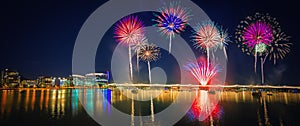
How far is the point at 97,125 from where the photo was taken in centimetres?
1955

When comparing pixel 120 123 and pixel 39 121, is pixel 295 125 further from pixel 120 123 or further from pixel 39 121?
pixel 39 121

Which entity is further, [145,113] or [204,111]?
[204,111]

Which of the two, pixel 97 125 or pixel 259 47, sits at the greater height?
pixel 259 47

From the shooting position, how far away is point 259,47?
51.9 meters

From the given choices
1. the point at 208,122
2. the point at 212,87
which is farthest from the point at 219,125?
the point at 212,87

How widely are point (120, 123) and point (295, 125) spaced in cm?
1448

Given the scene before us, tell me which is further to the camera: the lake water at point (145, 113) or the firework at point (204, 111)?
the firework at point (204, 111)

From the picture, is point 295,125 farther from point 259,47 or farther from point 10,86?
point 10,86

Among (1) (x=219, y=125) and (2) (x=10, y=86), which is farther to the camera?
(2) (x=10, y=86)

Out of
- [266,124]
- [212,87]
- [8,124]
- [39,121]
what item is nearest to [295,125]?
[266,124]

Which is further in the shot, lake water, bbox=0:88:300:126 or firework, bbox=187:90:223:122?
firework, bbox=187:90:223:122

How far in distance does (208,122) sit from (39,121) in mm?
15202

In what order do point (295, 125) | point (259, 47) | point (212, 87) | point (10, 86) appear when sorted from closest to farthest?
point (295, 125), point (259, 47), point (212, 87), point (10, 86)

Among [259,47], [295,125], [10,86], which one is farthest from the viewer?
[10,86]
